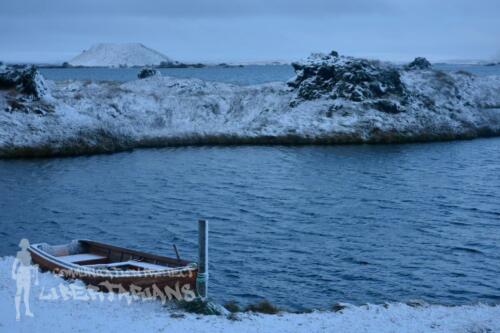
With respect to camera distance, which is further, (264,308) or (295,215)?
(295,215)

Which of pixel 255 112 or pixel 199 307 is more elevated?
pixel 255 112

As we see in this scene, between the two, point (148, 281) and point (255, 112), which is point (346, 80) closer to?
point (255, 112)

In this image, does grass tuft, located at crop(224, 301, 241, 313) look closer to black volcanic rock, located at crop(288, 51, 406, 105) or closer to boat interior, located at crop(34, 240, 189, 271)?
boat interior, located at crop(34, 240, 189, 271)

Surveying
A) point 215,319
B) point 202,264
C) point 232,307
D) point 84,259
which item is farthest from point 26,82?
point 215,319

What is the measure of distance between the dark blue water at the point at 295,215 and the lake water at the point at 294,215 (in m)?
0.08

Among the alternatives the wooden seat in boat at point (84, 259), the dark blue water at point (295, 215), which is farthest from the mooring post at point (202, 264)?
the wooden seat in boat at point (84, 259)

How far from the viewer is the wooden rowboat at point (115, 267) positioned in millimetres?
21500

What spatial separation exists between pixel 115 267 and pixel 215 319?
5.39 metres

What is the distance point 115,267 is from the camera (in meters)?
23.8

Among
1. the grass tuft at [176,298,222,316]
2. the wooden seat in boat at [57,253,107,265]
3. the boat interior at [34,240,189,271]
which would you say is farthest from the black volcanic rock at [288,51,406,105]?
the grass tuft at [176,298,222,316]

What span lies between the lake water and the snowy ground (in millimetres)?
3414

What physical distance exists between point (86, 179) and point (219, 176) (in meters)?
9.75

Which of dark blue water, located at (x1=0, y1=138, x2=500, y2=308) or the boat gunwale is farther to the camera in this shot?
dark blue water, located at (x1=0, y1=138, x2=500, y2=308)

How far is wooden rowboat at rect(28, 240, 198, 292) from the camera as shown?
70.5 ft
